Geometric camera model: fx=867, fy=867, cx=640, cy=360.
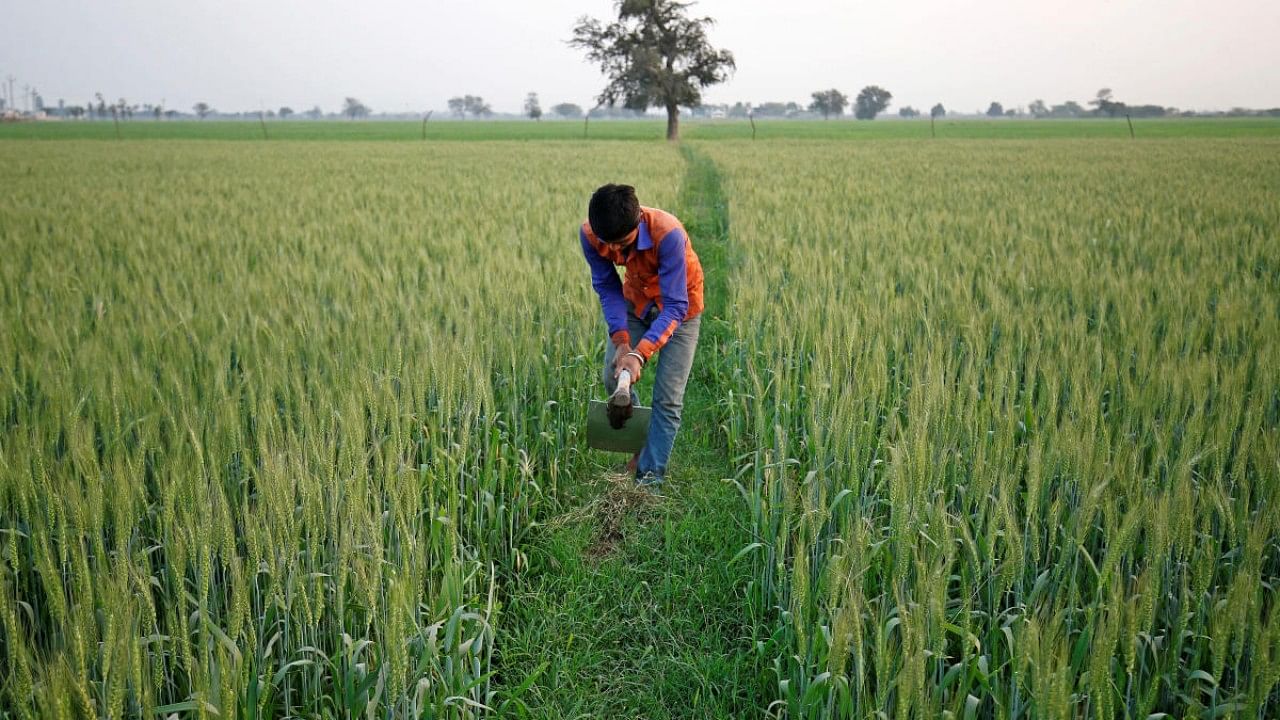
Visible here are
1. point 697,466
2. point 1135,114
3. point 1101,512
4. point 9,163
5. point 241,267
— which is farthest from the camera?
point 1135,114

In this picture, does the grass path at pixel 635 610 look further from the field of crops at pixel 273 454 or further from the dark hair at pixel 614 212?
the dark hair at pixel 614 212

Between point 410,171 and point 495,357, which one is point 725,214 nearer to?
point 410,171

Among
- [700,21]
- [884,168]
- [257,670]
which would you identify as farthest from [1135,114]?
[257,670]

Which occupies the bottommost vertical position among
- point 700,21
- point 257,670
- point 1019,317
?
point 257,670

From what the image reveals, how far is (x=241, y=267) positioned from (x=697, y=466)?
12.0ft

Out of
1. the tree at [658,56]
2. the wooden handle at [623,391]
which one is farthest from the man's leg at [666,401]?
the tree at [658,56]

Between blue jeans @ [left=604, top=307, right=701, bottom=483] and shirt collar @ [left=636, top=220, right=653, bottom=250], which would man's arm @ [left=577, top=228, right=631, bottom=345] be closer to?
blue jeans @ [left=604, top=307, right=701, bottom=483]

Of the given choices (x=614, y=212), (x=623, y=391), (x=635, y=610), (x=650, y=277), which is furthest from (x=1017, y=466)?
(x=650, y=277)

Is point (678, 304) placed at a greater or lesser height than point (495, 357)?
greater

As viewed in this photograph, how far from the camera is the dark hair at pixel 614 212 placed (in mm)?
3590

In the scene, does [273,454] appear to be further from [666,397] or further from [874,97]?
[874,97]

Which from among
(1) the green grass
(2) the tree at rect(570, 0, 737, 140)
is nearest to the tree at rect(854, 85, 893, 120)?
(1) the green grass

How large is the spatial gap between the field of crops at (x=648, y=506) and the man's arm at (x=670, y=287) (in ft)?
1.76

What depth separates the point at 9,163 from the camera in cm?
2098
